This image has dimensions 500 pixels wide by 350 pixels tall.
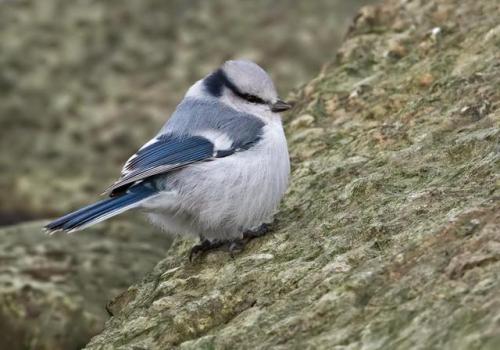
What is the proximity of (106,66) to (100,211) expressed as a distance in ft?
19.0

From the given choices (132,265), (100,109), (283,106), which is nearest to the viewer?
(283,106)

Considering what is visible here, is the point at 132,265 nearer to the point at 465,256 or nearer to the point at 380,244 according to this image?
the point at 380,244

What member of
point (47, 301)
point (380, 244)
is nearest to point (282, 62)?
point (47, 301)

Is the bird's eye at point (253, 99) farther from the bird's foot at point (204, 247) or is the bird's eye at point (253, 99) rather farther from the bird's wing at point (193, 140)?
the bird's foot at point (204, 247)

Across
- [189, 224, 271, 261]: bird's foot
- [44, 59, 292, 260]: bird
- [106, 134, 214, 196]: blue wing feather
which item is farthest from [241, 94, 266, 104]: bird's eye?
[189, 224, 271, 261]: bird's foot

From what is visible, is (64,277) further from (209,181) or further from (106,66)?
(106,66)

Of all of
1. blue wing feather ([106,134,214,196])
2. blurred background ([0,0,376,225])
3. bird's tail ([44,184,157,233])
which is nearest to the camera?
bird's tail ([44,184,157,233])

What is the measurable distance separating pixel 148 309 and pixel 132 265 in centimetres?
253

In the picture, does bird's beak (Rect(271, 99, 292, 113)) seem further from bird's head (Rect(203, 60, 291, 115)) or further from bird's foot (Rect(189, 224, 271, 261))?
bird's foot (Rect(189, 224, 271, 261))

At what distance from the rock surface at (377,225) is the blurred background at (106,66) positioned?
2.87 meters

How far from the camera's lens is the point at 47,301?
21.6 feet

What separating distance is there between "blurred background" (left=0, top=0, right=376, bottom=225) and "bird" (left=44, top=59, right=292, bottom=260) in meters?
3.65

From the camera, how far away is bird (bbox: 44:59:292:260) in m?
A: 5.31

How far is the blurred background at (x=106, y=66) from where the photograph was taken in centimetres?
947
